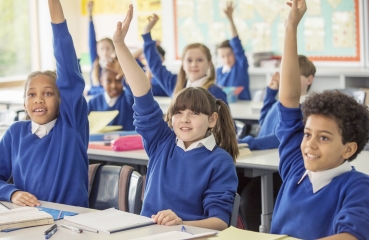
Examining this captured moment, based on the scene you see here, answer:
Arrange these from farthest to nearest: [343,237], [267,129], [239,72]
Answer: [239,72] < [267,129] < [343,237]

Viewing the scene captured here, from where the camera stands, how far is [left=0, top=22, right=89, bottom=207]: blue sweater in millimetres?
2619

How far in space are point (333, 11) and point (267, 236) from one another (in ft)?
16.9

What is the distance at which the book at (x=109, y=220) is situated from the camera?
1.97 m

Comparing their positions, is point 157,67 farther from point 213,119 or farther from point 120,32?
point 120,32

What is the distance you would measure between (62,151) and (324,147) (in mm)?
1138

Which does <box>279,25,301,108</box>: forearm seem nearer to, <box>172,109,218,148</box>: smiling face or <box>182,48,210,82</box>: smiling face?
<box>172,109,218,148</box>: smiling face

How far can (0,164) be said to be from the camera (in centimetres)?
273

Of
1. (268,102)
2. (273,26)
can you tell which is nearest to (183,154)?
(268,102)

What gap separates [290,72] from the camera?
82.5 inches

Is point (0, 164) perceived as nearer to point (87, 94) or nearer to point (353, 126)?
point (353, 126)

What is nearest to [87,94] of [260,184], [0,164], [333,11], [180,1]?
[180,1]

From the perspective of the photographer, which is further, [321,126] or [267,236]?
[321,126]

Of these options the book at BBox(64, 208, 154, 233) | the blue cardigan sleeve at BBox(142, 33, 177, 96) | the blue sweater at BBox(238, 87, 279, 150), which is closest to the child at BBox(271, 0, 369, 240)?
the book at BBox(64, 208, 154, 233)

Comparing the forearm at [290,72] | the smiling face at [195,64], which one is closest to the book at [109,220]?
the forearm at [290,72]
